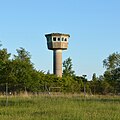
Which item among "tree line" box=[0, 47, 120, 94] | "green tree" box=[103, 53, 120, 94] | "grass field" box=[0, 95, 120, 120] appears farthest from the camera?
"green tree" box=[103, 53, 120, 94]

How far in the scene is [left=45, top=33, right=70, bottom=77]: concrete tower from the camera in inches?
3509

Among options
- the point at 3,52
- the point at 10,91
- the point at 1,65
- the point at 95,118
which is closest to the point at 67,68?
the point at 3,52

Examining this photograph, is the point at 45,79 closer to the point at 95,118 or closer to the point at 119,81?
the point at 119,81

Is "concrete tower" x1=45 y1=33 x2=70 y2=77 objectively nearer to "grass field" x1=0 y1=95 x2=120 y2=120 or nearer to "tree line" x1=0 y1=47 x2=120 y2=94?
"tree line" x1=0 y1=47 x2=120 y2=94

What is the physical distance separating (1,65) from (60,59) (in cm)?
3465

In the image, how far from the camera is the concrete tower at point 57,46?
8912 cm

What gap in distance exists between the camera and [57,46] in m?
91.4

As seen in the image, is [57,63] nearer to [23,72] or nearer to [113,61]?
[113,61]

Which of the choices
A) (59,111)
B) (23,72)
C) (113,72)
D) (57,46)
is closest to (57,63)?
(57,46)

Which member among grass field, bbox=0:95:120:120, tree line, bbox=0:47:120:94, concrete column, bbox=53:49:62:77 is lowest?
grass field, bbox=0:95:120:120

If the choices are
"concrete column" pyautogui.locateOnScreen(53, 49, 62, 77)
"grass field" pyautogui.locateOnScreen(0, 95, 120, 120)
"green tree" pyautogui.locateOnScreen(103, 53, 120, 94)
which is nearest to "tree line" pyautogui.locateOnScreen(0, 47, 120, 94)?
"green tree" pyautogui.locateOnScreen(103, 53, 120, 94)

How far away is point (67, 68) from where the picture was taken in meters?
96.2

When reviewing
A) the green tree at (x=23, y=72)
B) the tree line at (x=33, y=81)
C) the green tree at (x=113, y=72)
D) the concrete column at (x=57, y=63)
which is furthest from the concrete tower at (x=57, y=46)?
the green tree at (x=23, y=72)

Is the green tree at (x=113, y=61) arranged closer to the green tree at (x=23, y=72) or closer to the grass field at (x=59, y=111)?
the green tree at (x=23, y=72)
